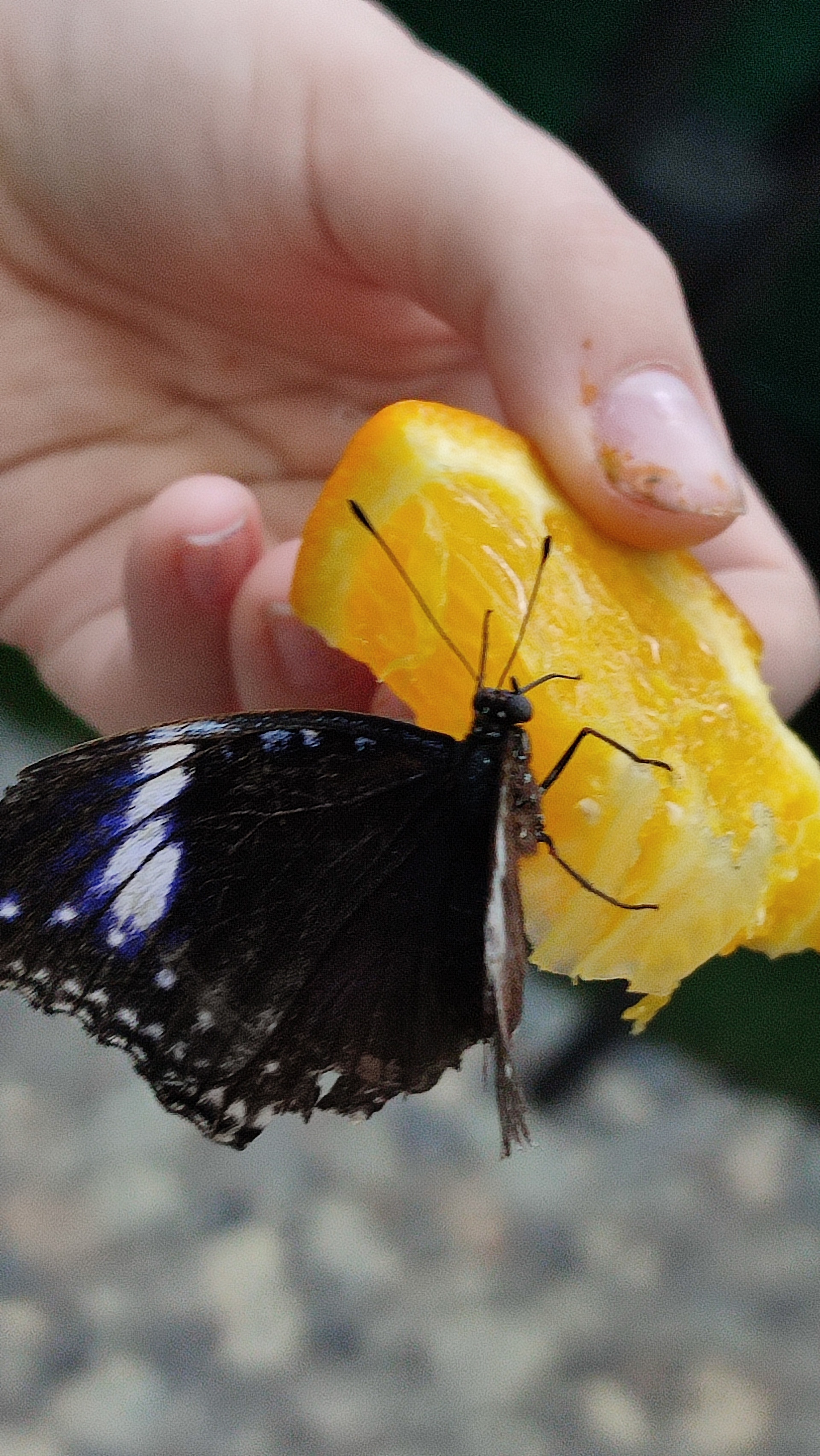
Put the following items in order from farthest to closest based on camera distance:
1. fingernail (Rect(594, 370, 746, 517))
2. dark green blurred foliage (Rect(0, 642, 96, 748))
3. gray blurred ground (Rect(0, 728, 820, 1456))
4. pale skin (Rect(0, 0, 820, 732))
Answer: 1. dark green blurred foliage (Rect(0, 642, 96, 748))
2. gray blurred ground (Rect(0, 728, 820, 1456))
3. pale skin (Rect(0, 0, 820, 732))
4. fingernail (Rect(594, 370, 746, 517))

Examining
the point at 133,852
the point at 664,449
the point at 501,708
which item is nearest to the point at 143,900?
the point at 133,852

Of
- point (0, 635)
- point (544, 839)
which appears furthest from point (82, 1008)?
point (0, 635)

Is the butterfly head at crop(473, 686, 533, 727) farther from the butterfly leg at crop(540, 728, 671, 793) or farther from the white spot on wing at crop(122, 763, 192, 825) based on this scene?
the white spot on wing at crop(122, 763, 192, 825)

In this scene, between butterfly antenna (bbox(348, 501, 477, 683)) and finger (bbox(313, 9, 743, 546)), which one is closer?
butterfly antenna (bbox(348, 501, 477, 683))

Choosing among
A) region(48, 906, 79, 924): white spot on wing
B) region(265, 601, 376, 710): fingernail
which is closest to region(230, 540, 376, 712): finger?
region(265, 601, 376, 710): fingernail

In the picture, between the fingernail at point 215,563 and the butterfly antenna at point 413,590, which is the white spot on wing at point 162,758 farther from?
the fingernail at point 215,563

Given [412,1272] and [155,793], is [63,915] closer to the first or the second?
[155,793]

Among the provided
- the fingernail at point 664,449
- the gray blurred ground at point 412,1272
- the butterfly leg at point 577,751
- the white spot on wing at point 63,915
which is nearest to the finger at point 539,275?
the fingernail at point 664,449
